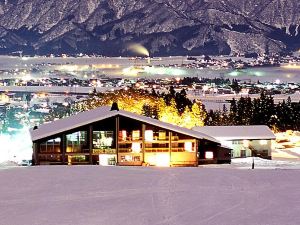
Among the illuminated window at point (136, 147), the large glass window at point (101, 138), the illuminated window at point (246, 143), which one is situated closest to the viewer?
the large glass window at point (101, 138)

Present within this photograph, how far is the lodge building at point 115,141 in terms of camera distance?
2470 centimetres

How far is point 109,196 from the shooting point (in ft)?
32.6

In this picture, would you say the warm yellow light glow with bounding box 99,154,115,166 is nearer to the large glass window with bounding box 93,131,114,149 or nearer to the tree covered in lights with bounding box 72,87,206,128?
the large glass window with bounding box 93,131,114,149

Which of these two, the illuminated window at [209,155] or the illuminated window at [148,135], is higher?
the illuminated window at [148,135]

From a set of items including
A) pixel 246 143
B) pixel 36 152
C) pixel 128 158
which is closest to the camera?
pixel 36 152

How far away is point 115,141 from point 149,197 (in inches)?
638

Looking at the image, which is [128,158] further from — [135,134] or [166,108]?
[166,108]

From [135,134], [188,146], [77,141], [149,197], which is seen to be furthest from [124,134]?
[149,197]

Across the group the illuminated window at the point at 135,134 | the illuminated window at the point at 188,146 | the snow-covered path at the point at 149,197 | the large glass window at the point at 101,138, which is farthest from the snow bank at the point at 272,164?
the snow-covered path at the point at 149,197

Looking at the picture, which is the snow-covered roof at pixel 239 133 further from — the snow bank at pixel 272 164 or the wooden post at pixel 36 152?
the wooden post at pixel 36 152

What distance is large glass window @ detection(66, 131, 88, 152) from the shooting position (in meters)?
24.9

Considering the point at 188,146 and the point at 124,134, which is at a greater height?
the point at 124,134

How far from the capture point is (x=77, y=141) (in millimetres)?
25000

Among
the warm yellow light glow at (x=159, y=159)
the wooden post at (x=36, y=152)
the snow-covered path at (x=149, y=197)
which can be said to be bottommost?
the snow-covered path at (x=149, y=197)
